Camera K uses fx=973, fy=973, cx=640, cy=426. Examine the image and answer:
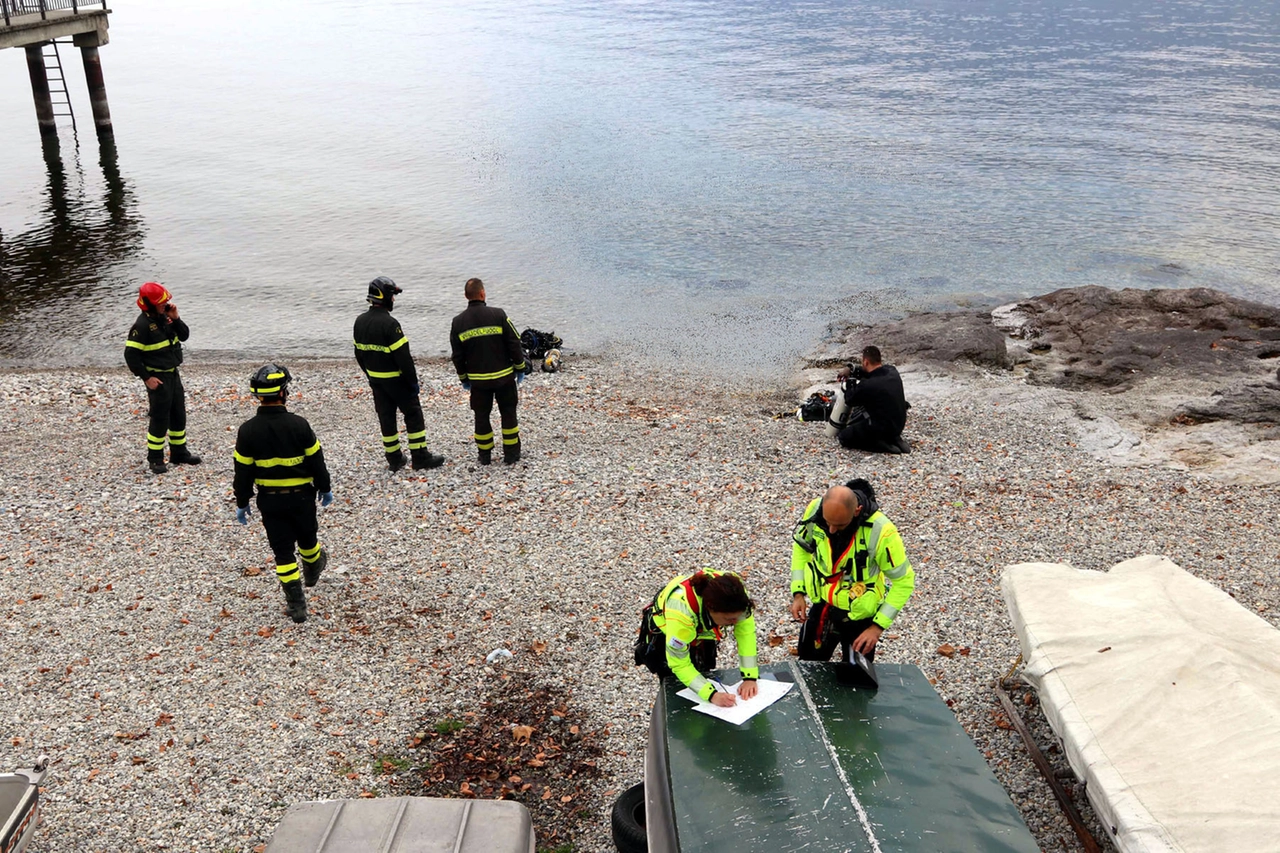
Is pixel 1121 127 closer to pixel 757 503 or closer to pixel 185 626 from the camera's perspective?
pixel 757 503

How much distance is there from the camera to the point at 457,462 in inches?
471

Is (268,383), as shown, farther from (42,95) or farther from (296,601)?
(42,95)

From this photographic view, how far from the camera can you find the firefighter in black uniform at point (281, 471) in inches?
312

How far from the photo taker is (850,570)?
250 inches

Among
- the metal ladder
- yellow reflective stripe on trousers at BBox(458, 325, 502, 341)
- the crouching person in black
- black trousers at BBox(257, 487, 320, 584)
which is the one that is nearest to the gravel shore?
the crouching person in black

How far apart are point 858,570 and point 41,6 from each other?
3346cm

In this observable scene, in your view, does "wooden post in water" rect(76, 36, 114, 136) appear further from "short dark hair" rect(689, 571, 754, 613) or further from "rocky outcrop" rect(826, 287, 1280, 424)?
"short dark hair" rect(689, 571, 754, 613)

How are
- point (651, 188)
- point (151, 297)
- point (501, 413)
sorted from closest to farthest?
point (151, 297)
point (501, 413)
point (651, 188)

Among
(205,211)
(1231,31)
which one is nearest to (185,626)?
(205,211)

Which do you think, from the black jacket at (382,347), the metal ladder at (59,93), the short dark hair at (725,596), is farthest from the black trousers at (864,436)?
the metal ladder at (59,93)

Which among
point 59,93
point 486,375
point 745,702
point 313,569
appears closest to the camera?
point 745,702

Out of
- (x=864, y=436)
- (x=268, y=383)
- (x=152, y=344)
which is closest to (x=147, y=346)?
(x=152, y=344)

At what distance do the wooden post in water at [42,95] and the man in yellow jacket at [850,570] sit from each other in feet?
131

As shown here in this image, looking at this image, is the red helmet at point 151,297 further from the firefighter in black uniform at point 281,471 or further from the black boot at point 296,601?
the black boot at point 296,601
